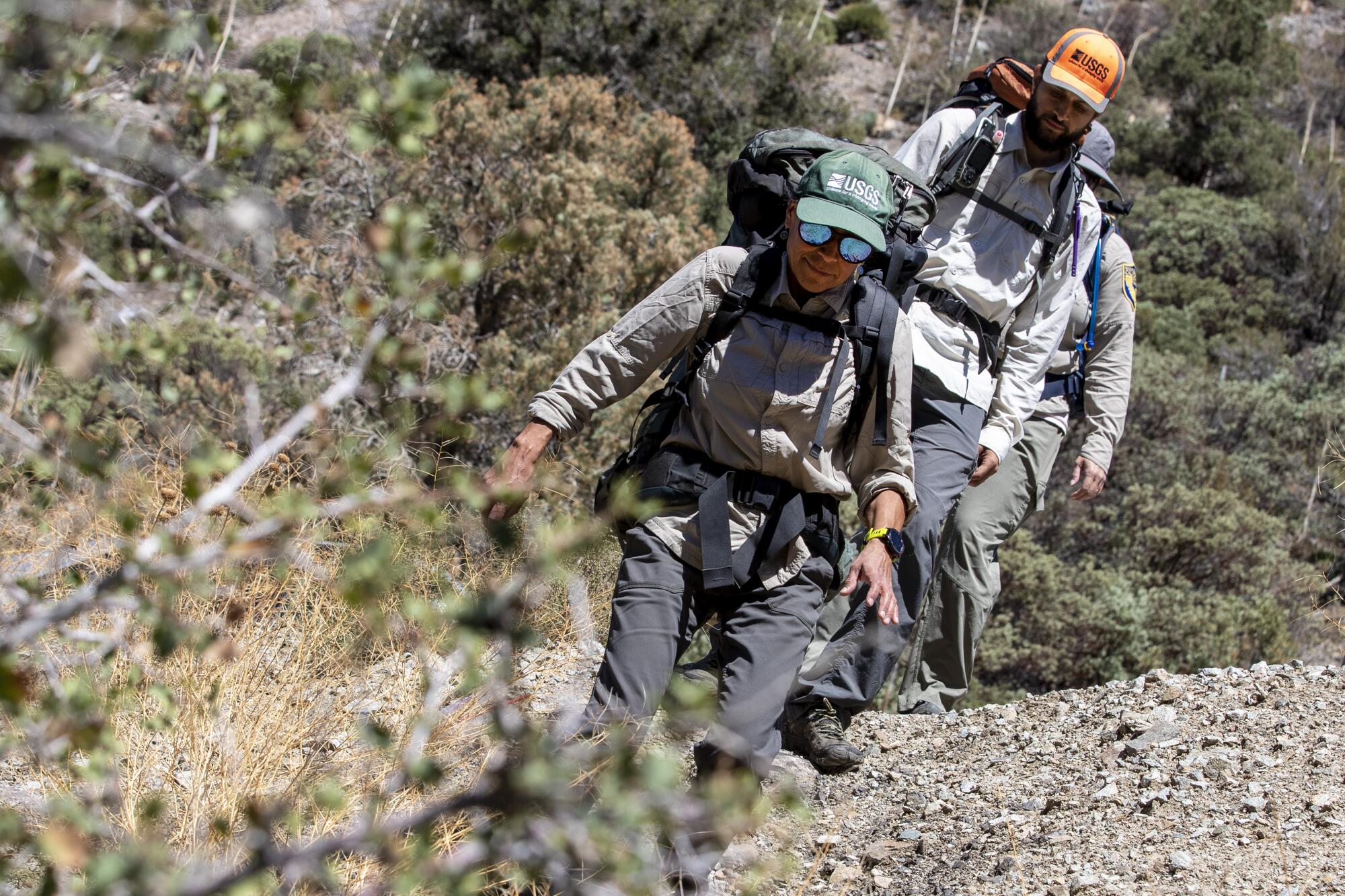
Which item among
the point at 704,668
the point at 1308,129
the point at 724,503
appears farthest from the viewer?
Result: the point at 1308,129

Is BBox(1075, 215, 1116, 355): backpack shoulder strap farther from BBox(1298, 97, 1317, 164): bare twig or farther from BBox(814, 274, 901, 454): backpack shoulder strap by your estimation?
BBox(1298, 97, 1317, 164): bare twig

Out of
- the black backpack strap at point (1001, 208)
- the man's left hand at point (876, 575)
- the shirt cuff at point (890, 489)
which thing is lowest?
the man's left hand at point (876, 575)

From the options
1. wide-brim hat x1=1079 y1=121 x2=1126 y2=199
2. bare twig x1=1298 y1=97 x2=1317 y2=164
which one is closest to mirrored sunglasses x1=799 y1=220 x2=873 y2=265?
wide-brim hat x1=1079 y1=121 x2=1126 y2=199

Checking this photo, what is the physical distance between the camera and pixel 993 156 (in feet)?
14.7

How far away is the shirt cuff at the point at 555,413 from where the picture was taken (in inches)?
126

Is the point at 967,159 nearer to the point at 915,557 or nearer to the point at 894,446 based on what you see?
the point at 915,557

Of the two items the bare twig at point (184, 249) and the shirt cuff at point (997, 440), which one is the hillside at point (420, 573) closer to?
the bare twig at point (184, 249)

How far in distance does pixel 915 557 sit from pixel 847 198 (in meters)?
1.63

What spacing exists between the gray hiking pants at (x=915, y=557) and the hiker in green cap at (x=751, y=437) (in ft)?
3.17

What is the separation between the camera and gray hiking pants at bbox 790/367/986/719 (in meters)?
4.33

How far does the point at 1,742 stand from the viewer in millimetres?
1863

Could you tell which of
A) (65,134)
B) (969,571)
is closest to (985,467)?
(969,571)

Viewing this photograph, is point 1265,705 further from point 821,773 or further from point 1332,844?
point 821,773

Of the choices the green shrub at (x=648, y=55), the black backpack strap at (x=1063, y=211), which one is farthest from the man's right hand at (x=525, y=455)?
the green shrub at (x=648, y=55)
